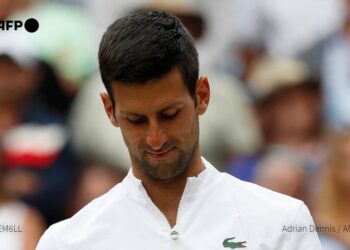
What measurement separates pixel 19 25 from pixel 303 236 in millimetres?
2850

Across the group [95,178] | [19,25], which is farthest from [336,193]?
[19,25]

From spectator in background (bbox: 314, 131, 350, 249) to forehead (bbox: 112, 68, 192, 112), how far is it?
5.76 feet

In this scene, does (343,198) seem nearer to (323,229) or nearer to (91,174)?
(323,229)

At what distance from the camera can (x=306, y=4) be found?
4.86m

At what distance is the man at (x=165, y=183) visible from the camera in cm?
234

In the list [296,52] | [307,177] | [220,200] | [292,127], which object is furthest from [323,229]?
[220,200]

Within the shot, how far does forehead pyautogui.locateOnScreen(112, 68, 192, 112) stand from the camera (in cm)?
→ 233

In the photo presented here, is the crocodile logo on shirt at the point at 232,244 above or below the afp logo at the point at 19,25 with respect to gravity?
below

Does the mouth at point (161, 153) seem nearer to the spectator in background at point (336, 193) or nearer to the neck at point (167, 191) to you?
the neck at point (167, 191)

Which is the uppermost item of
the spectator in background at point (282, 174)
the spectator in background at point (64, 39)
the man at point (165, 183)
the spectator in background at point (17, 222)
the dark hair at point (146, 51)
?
the spectator in background at point (64, 39)

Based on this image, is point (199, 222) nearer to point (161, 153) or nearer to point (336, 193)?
point (161, 153)

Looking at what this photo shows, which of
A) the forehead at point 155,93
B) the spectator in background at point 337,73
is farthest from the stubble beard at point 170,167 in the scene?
the spectator in background at point 337,73

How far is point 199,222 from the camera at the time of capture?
2422 mm

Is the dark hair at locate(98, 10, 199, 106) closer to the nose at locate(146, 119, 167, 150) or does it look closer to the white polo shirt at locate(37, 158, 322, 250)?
the nose at locate(146, 119, 167, 150)
